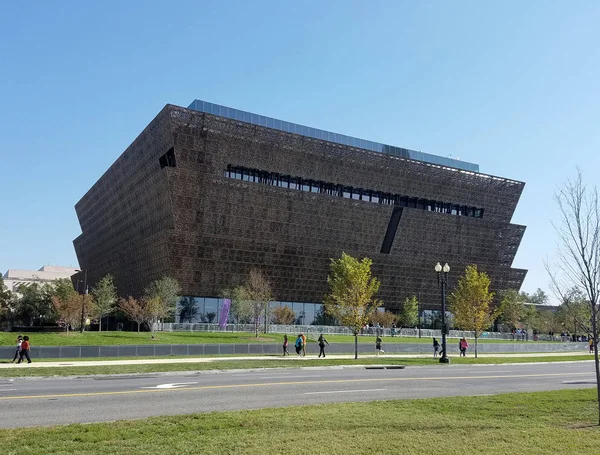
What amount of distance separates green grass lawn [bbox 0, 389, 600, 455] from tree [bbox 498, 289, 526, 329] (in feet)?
271

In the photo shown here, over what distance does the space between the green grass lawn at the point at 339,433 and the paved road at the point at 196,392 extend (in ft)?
7.04

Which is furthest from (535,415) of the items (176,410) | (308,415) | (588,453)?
(176,410)

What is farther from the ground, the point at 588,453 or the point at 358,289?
the point at 358,289

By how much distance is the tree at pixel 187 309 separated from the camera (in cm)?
7225

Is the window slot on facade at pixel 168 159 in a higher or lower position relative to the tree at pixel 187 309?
higher

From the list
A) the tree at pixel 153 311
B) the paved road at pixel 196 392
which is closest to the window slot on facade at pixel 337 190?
the tree at pixel 153 311

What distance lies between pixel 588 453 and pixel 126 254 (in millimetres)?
88158

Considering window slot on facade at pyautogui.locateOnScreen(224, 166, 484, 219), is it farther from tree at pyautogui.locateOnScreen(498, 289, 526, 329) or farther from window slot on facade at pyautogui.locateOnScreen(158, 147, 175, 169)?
tree at pyautogui.locateOnScreen(498, 289, 526, 329)

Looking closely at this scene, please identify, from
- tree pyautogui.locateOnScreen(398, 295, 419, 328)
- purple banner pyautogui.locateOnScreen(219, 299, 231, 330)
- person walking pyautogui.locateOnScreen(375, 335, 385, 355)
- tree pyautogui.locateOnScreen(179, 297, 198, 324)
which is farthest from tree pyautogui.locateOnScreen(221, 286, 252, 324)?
tree pyautogui.locateOnScreen(398, 295, 419, 328)

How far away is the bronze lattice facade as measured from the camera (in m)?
71.2

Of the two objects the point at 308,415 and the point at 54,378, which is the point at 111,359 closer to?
the point at 54,378

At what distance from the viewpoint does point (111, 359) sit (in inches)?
1351

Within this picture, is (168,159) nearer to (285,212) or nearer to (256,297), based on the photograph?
(285,212)

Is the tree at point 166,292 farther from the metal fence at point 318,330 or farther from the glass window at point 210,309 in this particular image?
the glass window at point 210,309
